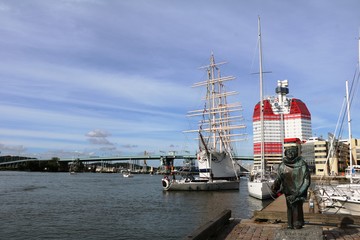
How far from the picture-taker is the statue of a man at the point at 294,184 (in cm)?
995

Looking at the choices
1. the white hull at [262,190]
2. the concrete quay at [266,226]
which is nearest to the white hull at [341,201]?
the concrete quay at [266,226]

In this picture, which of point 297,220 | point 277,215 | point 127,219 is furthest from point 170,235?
point 297,220

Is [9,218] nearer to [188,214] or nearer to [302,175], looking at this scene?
[188,214]

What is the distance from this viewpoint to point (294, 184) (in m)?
10.1

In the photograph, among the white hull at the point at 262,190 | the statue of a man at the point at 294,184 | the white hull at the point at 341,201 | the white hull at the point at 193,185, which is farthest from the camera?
the white hull at the point at 193,185

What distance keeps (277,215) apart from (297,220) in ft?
16.4

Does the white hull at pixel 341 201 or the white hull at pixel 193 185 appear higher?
the white hull at pixel 341 201

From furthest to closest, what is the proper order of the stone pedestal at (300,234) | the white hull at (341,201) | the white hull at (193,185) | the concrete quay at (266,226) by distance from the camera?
the white hull at (193,185) < the white hull at (341,201) < the concrete quay at (266,226) < the stone pedestal at (300,234)

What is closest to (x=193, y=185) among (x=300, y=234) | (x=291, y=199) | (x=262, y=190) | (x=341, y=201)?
(x=262, y=190)

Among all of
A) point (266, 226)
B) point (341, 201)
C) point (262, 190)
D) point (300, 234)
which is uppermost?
point (300, 234)

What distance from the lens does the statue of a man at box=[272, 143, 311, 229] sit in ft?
32.7

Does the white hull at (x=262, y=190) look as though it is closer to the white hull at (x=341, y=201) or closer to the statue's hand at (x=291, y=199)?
the white hull at (x=341, y=201)

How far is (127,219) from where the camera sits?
3108 centimetres

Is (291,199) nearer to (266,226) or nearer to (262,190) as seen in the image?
(266,226)
